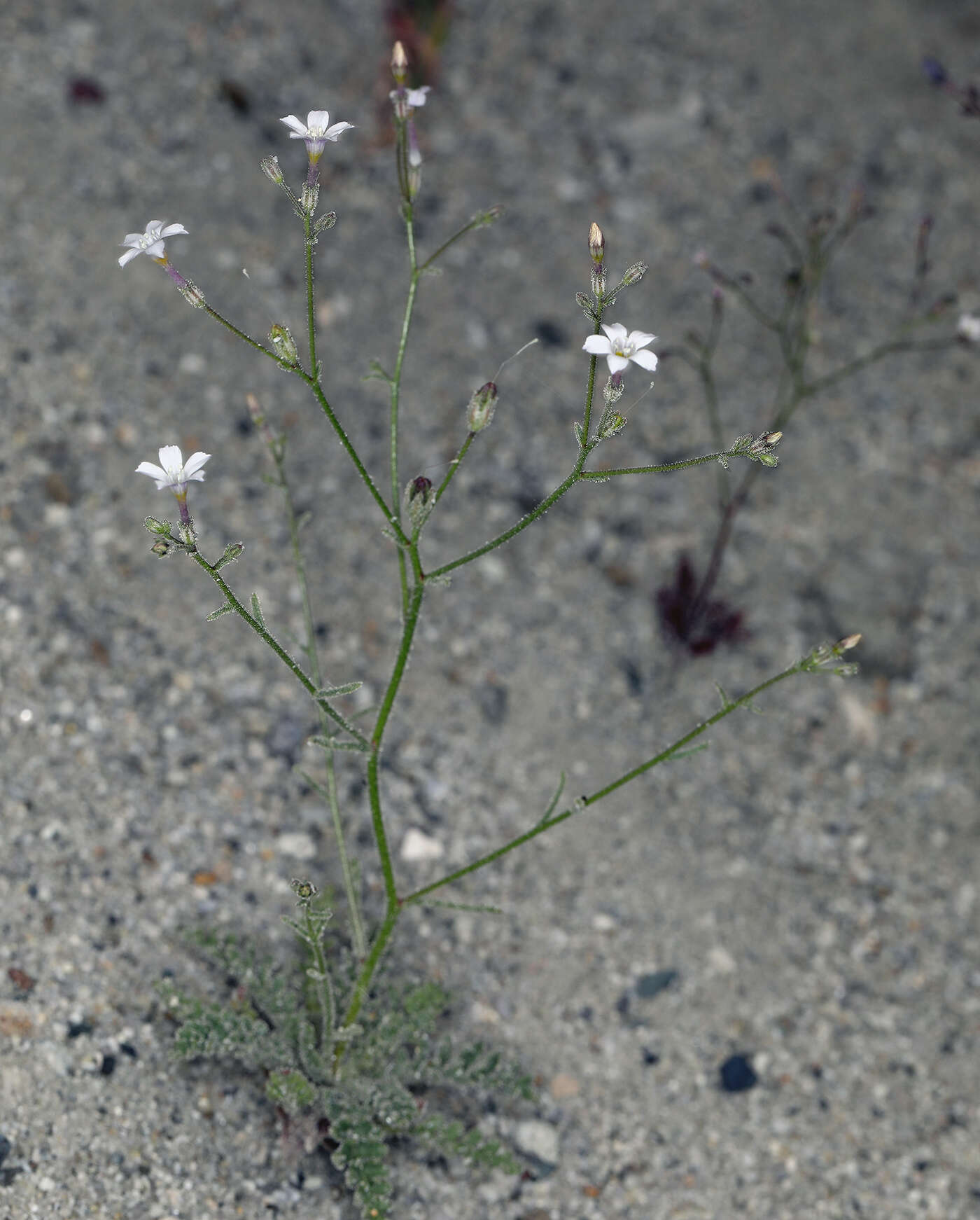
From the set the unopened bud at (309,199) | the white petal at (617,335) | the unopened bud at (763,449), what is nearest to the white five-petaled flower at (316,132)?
the unopened bud at (309,199)

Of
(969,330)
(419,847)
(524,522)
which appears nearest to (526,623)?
(419,847)

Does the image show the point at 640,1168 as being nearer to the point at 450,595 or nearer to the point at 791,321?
the point at 450,595

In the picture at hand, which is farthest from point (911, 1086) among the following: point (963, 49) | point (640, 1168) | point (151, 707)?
point (963, 49)

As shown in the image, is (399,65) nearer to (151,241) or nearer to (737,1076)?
(151,241)

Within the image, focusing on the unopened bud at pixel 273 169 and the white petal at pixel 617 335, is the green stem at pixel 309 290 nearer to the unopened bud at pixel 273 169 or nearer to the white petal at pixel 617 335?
the unopened bud at pixel 273 169

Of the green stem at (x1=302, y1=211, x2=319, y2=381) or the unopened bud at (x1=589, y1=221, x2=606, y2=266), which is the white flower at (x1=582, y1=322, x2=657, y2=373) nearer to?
the unopened bud at (x1=589, y1=221, x2=606, y2=266)

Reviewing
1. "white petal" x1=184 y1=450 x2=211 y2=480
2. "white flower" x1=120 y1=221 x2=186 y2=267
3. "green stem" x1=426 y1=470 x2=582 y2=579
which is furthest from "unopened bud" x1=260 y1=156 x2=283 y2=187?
"green stem" x1=426 y1=470 x2=582 y2=579
